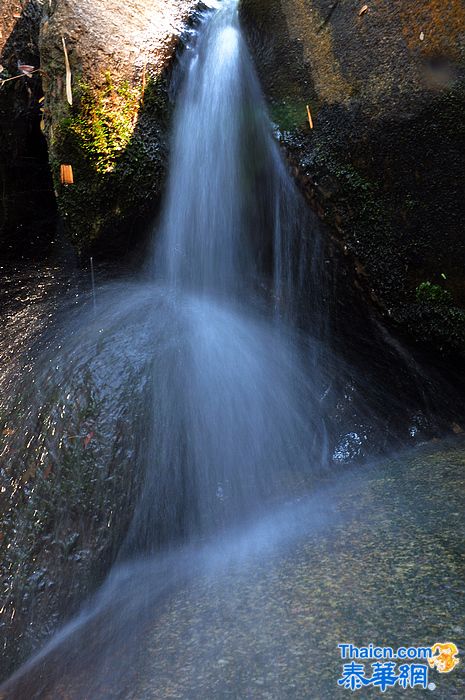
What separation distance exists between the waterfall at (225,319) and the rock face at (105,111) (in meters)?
0.22

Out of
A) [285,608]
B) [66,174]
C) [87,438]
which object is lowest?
[285,608]

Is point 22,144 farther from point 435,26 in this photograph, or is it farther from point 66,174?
point 435,26

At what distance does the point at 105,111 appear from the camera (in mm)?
3830

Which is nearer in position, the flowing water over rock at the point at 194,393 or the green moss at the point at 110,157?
the flowing water over rock at the point at 194,393

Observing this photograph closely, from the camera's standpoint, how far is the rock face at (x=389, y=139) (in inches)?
118

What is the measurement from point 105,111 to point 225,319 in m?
1.80

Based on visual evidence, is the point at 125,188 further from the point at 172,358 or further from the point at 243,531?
the point at 243,531

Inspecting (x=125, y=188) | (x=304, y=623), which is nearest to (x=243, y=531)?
(x=304, y=623)

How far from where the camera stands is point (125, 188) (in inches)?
156

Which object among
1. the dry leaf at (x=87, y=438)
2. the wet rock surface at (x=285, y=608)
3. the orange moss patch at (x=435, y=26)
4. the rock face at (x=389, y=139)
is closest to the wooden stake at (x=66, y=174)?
the rock face at (x=389, y=139)

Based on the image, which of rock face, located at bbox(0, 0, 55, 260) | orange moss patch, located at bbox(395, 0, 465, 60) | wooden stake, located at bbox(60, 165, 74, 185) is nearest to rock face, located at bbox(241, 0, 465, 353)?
orange moss patch, located at bbox(395, 0, 465, 60)

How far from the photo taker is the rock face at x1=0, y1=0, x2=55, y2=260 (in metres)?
4.52

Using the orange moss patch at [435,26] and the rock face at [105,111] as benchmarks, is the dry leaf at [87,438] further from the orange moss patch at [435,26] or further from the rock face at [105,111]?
the orange moss patch at [435,26]

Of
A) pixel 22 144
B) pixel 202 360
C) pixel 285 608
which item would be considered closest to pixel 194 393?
pixel 202 360
